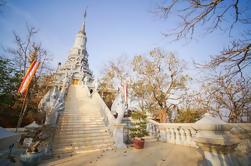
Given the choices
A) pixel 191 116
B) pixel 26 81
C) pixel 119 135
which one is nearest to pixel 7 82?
pixel 26 81

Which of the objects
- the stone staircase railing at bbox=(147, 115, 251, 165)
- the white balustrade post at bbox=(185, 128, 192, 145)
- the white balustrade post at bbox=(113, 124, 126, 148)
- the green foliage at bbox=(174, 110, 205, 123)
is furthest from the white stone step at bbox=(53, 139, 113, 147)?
the green foliage at bbox=(174, 110, 205, 123)

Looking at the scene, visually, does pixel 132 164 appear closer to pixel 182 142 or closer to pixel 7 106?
pixel 182 142

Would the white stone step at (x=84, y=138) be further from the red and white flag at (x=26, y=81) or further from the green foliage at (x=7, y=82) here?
the green foliage at (x=7, y=82)

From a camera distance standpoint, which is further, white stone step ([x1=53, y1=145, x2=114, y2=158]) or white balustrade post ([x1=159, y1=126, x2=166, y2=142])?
white balustrade post ([x1=159, y1=126, x2=166, y2=142])

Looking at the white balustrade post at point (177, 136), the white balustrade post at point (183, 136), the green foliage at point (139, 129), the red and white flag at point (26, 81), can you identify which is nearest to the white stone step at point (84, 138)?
the green foliage at point (139, 129)

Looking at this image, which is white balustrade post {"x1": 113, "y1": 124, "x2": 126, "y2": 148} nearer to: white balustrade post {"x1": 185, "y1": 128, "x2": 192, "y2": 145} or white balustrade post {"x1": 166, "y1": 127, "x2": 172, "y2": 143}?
white balustrade post {"x1": 166, "y1": 127, "x2": 172, "y2": 143}

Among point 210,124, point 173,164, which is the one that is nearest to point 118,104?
point 173,164

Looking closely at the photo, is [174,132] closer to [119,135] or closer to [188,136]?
[188,136]

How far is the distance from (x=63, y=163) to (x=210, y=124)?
540 cm

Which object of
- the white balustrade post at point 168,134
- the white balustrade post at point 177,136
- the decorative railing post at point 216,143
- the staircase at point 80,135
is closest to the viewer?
the decorative railing post at point 216,143

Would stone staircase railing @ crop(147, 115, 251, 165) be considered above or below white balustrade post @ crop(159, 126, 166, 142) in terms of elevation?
above

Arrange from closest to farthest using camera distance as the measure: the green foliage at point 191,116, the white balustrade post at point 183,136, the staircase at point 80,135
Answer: the staircase at point 80,135, the white balustrade post at point 183,136, the green foliage at point 191,116

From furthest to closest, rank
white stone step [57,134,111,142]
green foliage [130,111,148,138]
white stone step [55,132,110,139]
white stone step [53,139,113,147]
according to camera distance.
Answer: green foliage [130,111,148,138] → white stone step [55,132,110,139] → white stone step [57,134,111,142] → white stone step [53,139,113,147]

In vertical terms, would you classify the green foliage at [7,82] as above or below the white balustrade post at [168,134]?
above
